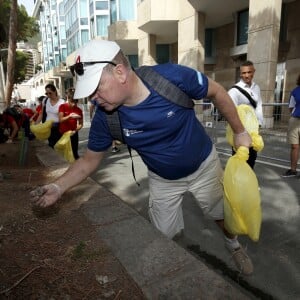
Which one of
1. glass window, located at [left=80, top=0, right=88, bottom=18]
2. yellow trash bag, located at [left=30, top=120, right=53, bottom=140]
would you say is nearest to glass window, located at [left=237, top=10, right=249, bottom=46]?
yellow trash bag, located at [left=30, top=120, right=53, bottom=140]

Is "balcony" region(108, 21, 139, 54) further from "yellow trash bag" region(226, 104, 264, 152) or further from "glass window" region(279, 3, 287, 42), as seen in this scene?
"yellow trash bag" region(226, 104, 264, 152)

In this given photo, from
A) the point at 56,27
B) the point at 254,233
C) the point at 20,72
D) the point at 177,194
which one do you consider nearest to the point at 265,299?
the point at 254,233

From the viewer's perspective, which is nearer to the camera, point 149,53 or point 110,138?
point 110,138

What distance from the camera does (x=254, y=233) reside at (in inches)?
86.7

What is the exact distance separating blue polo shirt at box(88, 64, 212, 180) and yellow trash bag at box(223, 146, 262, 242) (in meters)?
0.28

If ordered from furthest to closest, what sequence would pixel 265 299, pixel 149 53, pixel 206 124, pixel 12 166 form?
1. pixel 149 53
2. pixel 206 124
3. pixel 12 166
4. pixel 265 299

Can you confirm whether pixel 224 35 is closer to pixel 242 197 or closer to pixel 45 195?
pixel 242 197

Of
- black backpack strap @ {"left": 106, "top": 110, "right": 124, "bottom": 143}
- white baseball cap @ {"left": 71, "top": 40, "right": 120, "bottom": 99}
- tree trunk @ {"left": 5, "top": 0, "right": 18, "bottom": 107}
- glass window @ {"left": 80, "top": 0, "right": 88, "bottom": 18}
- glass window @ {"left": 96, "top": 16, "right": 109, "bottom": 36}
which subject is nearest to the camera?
white baseball cap @ {"left": 71, "top": 40, "right": 120, "bottom": 99}

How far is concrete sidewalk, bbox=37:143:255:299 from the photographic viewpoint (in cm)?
182

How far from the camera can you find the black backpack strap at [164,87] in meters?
1.97

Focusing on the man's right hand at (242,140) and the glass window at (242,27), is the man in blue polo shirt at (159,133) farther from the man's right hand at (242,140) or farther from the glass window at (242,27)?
the glass window at (242,27)

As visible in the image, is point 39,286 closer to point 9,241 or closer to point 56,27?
point 9,241

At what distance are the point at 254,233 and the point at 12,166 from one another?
5818 mm

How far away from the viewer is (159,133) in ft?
6.72
